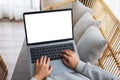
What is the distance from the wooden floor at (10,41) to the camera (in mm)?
Answer: 2330

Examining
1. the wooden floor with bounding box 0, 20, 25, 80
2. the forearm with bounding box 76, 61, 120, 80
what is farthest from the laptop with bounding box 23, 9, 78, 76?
the wooden floor with bounding box 0, 20, 25, 80

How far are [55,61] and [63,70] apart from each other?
0.08 meters

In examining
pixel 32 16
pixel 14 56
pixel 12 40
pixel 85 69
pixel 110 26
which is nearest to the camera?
pixel 85 69

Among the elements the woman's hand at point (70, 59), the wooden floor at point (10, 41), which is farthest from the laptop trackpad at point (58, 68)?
the wooden floor at point (10, 41)

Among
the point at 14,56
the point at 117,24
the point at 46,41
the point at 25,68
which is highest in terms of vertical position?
the point at 117,24

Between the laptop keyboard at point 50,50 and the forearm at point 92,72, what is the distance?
0.17 metres

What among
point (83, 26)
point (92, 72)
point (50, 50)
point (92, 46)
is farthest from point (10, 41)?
point (92, 72)

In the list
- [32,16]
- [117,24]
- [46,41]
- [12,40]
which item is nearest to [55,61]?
[46,41]

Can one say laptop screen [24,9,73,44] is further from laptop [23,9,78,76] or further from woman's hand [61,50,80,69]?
woman's hand [61,50,80,69]

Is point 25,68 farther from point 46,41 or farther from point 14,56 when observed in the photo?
point 14,56

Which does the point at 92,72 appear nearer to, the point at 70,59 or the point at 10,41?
the point at 70,59

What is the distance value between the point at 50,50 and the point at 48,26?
163 millimetres

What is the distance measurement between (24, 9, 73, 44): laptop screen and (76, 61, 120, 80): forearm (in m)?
0.29

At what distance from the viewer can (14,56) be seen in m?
2.40
